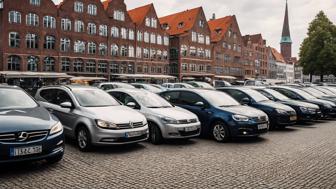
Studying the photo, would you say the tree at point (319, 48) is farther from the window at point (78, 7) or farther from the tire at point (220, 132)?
the tire at point (220, 132)

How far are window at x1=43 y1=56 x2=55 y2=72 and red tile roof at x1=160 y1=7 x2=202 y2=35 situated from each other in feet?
94.4

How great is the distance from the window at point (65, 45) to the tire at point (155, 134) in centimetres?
4307

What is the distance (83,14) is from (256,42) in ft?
197

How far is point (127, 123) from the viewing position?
8.19 meters

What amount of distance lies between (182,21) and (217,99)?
62.1 meters

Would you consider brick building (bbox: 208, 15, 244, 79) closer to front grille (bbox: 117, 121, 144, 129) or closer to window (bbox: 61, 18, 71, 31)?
window (bbox: 61, 18, 71, 31)

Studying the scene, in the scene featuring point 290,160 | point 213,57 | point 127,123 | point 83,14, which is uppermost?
point 83,14

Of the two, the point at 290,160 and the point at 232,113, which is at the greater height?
the point at 232,113

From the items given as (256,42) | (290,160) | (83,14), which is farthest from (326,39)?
(290,160)

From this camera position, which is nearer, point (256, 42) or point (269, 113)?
point (269, 113)

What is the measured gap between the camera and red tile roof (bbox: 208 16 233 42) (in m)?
76.6

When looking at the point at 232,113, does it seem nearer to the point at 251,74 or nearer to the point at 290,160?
the point at 290,160

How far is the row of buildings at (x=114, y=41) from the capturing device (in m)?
45.5

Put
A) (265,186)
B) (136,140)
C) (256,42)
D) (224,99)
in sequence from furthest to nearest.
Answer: (256,42) < (224,99) < (136,140) < (265,186)
